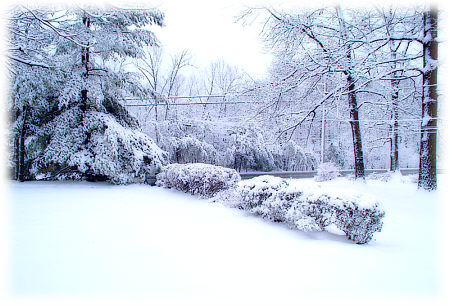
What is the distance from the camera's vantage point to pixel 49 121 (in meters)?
10.6

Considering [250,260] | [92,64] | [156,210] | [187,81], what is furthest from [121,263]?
[187,81]

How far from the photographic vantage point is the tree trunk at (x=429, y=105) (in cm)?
768

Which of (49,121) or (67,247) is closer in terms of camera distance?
(67,247)

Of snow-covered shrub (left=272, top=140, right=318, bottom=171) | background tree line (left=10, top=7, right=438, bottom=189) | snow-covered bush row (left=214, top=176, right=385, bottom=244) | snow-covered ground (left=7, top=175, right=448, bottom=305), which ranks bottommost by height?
snow-covered ground (left=7, top=175, right=448, bottom=305)

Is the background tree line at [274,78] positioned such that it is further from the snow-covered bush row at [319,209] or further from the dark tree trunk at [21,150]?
the snow-covered bush row at [319,209]

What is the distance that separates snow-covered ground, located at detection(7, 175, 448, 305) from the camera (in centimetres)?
271

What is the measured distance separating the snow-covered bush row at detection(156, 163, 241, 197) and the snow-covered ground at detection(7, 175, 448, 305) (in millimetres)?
1950

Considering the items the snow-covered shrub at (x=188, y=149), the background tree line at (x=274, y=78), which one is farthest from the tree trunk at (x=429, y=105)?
the snow-covered shrub at (x=188, y=149)

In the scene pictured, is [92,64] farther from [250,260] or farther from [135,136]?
[250,260]

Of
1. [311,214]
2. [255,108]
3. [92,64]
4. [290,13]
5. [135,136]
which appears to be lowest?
[311,214]

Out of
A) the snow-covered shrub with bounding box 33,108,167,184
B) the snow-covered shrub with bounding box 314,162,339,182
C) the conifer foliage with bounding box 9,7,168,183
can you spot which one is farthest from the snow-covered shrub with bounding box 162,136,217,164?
the snow-covered shrub with bounding box 314,162,339,182

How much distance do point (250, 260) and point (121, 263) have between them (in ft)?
5.74

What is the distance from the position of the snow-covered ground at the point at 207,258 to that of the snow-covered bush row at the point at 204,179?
1.95 meters

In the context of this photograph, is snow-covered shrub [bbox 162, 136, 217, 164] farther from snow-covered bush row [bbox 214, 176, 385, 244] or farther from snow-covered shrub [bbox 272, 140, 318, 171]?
snow-covered bush row [bbox 214, 176, 385, 244]
